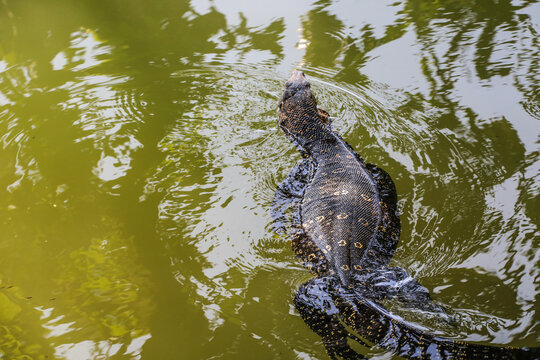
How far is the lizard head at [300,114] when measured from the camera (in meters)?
5.22

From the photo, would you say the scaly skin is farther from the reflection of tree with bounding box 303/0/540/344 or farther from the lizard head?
the reflection of tree with bounding box 303/0/540/344

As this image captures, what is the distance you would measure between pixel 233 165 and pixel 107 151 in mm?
1432

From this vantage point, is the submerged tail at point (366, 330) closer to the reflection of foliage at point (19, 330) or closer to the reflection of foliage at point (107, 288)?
the reflection of foliage at point (107, 288)

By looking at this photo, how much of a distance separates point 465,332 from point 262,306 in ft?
4.36

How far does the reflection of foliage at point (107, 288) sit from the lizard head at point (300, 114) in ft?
6.52

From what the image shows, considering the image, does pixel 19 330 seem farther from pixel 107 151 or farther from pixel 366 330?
pixel 366 330

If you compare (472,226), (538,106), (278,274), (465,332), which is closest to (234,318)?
(278,274)

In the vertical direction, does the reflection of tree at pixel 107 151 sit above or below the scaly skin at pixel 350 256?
above

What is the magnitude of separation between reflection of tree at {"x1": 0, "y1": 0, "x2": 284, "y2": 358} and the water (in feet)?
0.07

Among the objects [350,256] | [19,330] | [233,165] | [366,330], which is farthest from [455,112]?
[19,330]

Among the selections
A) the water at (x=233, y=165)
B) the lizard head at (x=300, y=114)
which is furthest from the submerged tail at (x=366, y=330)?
the lizard head at (x=300, y=114)

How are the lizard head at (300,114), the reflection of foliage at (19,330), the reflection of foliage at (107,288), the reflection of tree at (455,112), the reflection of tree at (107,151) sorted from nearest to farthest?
the reflection of foliage at (19,330) < the reflection of foliage at (107,288) < the reflection of tree at (107,151) < the reflection of tree at (455,112) < the lizard head at (300,114)

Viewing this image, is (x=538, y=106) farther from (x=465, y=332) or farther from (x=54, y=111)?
(x=54, y=111)

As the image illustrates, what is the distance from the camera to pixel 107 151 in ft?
18.0
